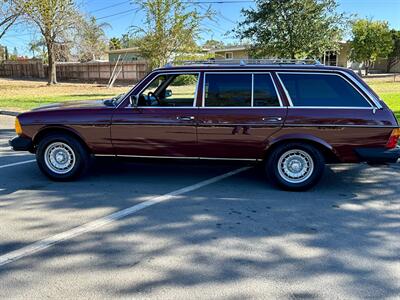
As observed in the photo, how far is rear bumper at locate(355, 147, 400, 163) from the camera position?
5.25 metres

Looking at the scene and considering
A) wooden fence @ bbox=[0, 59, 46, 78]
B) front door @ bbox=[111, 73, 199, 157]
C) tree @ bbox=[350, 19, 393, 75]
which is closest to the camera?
front door @ bbox=[111, 73, 199, 157]

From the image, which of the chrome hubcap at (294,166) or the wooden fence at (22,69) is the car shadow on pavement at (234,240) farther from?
the wooden fence at (22,69)

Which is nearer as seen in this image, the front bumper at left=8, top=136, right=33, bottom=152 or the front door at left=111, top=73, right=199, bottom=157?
the front door at left=111, top=73, right=199, bottom=157

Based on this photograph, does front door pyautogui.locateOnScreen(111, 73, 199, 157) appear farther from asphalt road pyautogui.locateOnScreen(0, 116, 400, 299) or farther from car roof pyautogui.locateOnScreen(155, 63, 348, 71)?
asphalt road pyautogui.locateOnScreen(0, 116, 400, 299)

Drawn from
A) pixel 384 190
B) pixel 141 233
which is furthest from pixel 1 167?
pixel 384 190

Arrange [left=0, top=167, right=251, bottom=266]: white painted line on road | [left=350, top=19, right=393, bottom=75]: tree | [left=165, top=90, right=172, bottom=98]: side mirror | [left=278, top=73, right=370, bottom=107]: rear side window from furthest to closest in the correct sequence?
[left=350, top=19, right=393, bottom=75]: tree < [left=165, top=90, right=172, bottom=98]: side mirror < [left=278, top=73, right=370, bottom=107]: rear side window < [left=0, top=167, right=251, bottom=266]: white painted line on road

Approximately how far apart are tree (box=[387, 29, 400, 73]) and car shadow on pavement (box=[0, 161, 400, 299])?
44666 mm

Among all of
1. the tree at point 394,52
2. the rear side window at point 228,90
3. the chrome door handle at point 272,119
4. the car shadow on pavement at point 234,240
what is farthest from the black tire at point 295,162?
the tree at point 394,52

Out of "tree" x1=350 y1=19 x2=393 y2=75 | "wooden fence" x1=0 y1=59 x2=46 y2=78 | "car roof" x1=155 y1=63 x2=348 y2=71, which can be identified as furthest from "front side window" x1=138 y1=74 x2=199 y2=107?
"wooden fence" x1=0 y1=59 x2=46 y2=78

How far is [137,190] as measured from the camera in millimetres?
5578

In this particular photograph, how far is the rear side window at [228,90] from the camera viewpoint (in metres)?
5.54

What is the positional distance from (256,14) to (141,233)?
1282 cm

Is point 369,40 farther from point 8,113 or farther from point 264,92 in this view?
point 264,92

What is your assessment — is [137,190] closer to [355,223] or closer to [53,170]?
[53,170]
